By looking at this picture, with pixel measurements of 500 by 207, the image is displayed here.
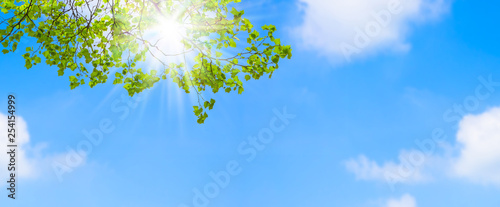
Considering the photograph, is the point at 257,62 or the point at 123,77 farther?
the point at 123,77

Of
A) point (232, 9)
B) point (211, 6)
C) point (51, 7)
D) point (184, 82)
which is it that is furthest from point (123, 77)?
point (232, 9)

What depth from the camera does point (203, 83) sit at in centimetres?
884

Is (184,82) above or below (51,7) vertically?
below

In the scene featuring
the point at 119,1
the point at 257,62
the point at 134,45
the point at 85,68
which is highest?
the point at 119,1

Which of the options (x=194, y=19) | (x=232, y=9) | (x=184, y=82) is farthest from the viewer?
(x=184, y=82)

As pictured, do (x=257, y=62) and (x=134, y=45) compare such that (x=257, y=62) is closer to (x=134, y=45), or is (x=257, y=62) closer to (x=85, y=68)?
(x=134, y=45)

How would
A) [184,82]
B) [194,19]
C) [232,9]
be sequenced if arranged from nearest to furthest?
[232,9] → [194,19] → [184,82]

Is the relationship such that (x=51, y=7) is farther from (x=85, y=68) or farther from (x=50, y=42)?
(x=85, y=68)

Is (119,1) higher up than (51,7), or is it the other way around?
(119,1)

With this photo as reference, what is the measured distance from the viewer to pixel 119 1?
372 inches

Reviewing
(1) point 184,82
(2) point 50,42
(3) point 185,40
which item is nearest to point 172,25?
(3) point 185,40

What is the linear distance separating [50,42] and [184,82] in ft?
9.94

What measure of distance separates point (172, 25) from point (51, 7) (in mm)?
2530

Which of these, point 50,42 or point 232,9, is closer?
point 232,9
